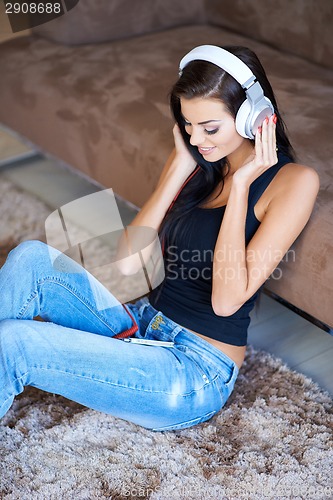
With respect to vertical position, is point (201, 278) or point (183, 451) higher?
point (201, 278)

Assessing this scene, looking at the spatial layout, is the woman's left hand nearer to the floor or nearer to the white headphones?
the white headphones

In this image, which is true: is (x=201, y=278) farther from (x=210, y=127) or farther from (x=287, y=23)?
Result: (x=287, y=23)

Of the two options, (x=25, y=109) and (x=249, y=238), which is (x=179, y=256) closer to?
(x=249, y=238)

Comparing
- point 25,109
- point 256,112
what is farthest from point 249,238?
point 25,109

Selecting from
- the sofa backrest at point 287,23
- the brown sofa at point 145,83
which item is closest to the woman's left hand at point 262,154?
the brown sofa at point 145,83

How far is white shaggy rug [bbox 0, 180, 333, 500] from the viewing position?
4.33ft

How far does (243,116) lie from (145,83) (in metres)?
0.96

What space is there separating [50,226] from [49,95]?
0.43 metres

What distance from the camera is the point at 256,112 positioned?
1.26 metres

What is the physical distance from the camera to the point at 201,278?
4.74 ft

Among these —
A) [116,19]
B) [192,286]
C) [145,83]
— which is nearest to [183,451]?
[192,286]

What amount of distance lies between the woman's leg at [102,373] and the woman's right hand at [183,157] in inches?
16.4

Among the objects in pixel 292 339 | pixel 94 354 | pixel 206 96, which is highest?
pixel 206 96

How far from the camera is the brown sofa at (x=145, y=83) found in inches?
65.4
